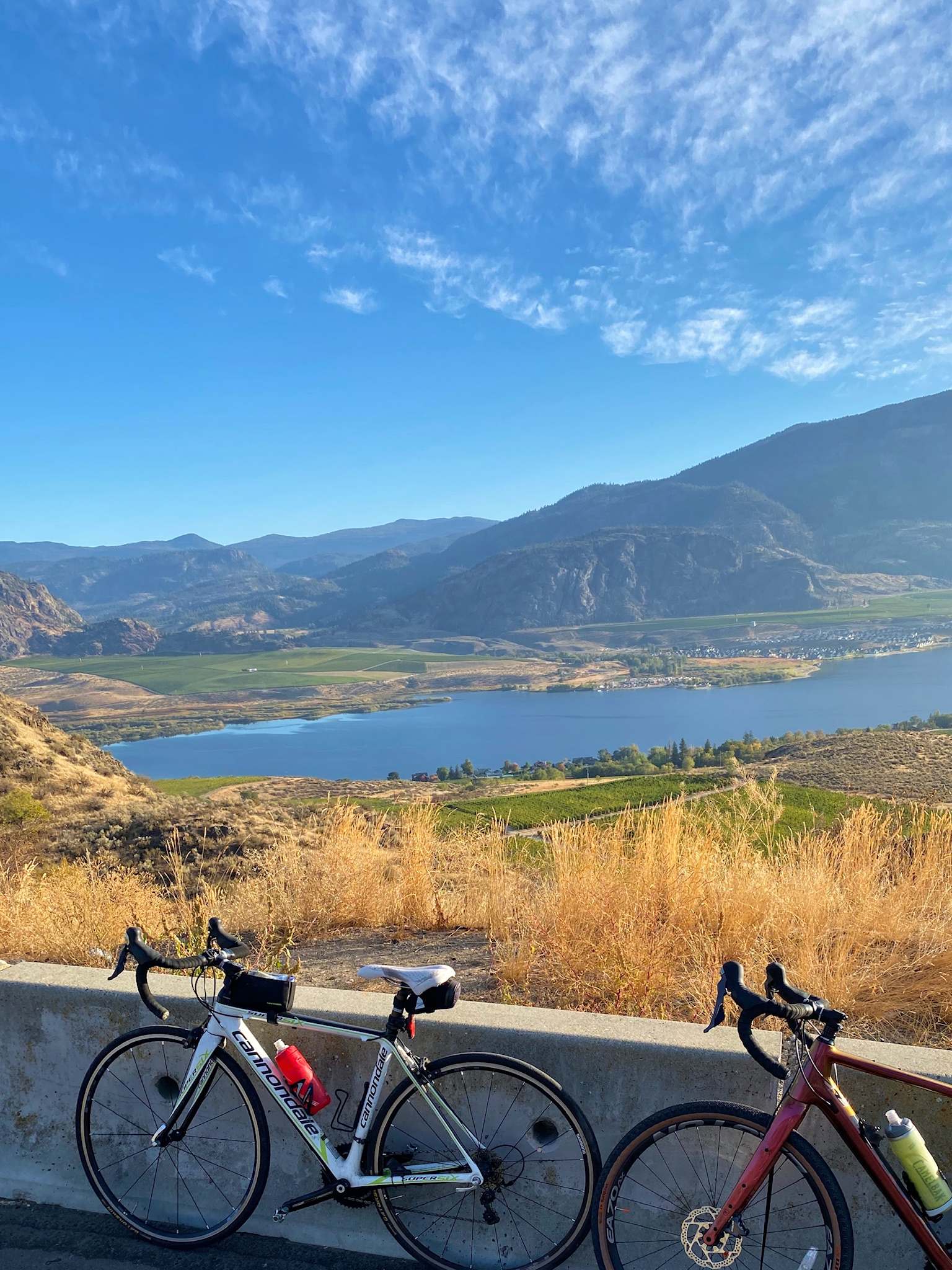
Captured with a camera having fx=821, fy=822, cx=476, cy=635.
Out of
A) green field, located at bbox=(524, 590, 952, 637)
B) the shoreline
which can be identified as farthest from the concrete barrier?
green field, located at bbox=(524, 590, 952, 637)

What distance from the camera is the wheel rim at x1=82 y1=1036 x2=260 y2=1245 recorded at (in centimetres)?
306

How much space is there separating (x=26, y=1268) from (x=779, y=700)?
367ft

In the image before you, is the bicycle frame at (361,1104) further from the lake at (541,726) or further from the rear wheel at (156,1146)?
the lake at (541,726)

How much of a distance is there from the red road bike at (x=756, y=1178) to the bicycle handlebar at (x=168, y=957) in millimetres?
1461

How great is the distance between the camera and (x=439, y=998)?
8.99 ft

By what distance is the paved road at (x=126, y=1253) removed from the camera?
9.41ft

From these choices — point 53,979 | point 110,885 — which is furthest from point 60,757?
point 53,979

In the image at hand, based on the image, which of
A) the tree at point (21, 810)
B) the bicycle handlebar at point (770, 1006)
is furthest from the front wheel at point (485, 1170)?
the tree at point (21, 810)

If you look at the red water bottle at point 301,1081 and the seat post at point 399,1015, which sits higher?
the seat post at point 399,1015

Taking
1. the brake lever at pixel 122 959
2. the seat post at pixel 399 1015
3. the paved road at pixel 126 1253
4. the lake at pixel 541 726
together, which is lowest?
the lake at pixel 541 726

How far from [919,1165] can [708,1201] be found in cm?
68

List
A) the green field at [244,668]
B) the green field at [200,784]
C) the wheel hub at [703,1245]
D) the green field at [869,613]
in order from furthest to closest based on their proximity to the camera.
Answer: the green field at [869,613]
the green field at [244,668]
the green field at [200,784]
the wheel hub at [703,1245]

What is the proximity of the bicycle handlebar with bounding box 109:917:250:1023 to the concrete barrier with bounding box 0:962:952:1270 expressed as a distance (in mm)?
197

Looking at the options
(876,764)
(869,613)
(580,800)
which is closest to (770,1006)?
(580,800)
